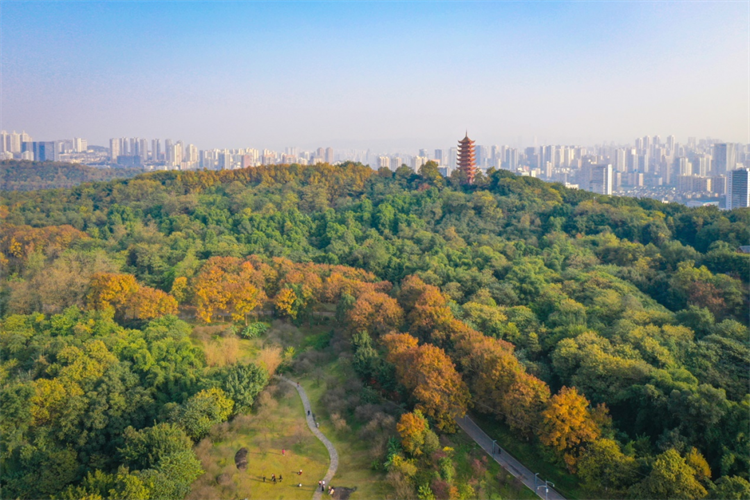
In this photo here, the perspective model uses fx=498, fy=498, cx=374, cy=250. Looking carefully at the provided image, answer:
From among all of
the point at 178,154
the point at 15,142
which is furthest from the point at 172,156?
the point at 15,142

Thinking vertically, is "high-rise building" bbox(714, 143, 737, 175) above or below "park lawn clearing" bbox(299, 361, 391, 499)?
above

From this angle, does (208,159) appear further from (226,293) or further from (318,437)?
(318,437)

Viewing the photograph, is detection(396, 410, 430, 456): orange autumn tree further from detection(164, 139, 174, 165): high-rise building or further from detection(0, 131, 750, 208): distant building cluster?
detection(164, 139, 174, 165): high-rise building

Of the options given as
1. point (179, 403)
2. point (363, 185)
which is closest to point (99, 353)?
point (179, 403)

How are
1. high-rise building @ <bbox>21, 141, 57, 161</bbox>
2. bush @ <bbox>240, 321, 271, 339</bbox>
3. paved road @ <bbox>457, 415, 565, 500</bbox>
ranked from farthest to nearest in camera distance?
high-rise building @ <bbox>21, 141, 57, 161</bbox>, bush @ <bbox>240, 321, 271, 339</bbox>, paved road @ <bbox>457, 415, 565, 500</bbox>

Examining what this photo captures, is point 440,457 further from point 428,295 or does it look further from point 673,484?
point 428,295

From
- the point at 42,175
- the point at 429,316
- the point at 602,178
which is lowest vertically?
the point at 429,316

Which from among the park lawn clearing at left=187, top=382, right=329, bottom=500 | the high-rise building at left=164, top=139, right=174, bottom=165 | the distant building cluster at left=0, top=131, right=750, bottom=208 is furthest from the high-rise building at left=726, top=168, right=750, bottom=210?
the high-rise building at left=164, top=139, right=174, bottom=165
